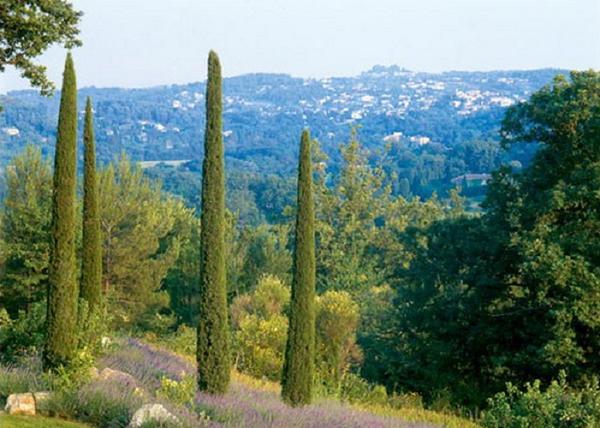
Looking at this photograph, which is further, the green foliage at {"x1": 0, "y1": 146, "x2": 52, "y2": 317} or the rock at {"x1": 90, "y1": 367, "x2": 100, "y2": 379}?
the green foliage at {"x1": 0, "y1": 146, "x2": 52, "y2": 317}

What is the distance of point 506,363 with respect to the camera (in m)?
20.4

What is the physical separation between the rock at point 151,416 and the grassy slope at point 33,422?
0.93m

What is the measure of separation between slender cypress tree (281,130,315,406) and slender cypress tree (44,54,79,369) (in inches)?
153

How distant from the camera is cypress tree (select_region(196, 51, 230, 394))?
1398 cm

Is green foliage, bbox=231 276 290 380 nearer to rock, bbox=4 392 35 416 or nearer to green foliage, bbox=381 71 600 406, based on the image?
green foliage, bbox=381 71 600 406

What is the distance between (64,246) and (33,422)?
3469 mm

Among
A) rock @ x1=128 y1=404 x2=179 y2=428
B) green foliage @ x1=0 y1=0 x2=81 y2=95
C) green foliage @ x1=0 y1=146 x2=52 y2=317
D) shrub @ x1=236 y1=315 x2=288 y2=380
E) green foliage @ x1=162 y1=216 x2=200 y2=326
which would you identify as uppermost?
green foliage @ x1=0 y1=0 x2=81 y2=95

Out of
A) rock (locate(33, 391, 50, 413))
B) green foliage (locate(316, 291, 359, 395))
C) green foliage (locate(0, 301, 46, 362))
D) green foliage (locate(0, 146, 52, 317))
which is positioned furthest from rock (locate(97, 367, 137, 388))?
green foliage (locate(0, 146, 52, 317))

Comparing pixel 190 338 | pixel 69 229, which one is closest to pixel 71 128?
pixel 69 229

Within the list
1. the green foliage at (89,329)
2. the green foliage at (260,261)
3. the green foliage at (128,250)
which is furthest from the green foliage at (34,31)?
the green foliage at (260,261)

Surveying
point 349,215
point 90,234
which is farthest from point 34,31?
point 349,215

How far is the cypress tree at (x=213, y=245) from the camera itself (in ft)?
45.9

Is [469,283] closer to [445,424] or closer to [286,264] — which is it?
[445,424]

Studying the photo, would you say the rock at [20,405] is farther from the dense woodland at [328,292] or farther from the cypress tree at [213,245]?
the cypress tree at [213,245]
